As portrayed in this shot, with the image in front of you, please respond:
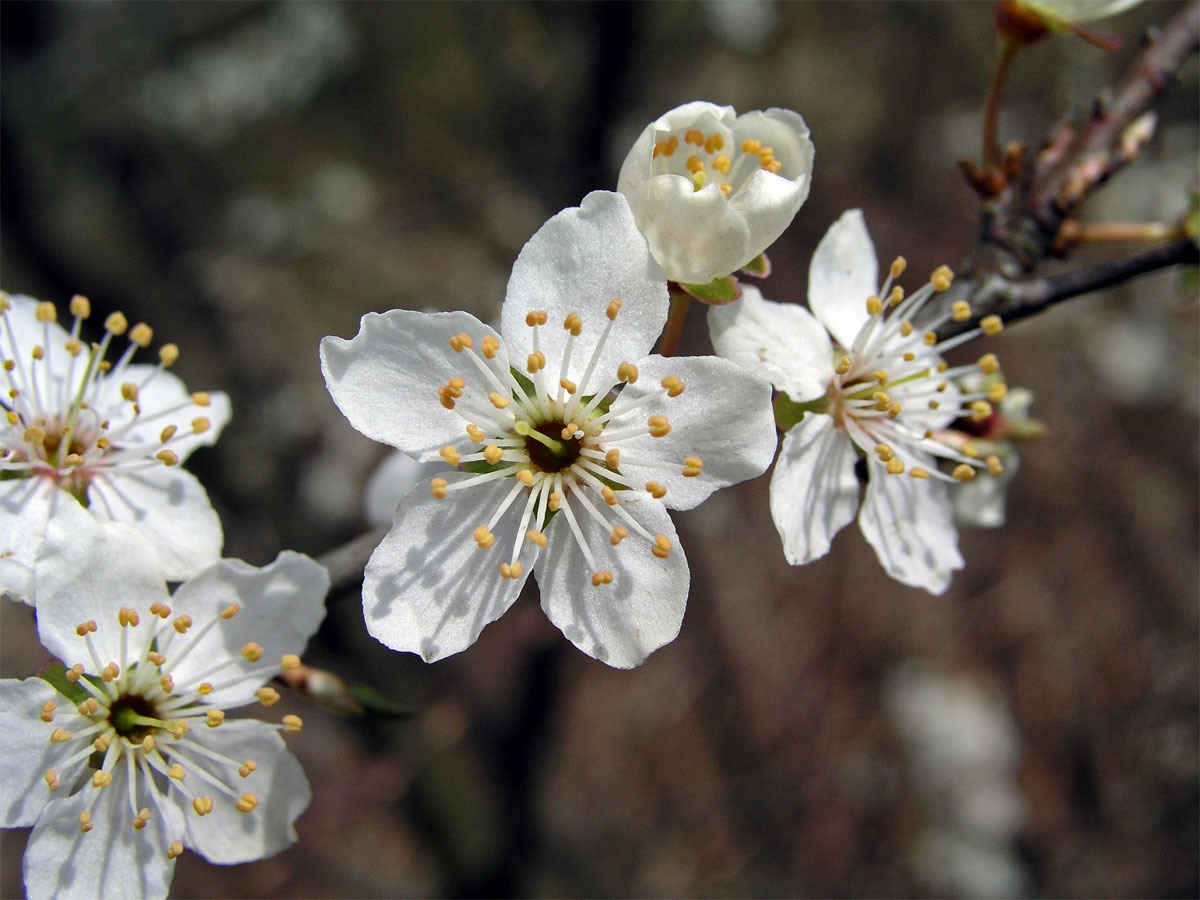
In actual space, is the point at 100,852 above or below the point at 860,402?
below

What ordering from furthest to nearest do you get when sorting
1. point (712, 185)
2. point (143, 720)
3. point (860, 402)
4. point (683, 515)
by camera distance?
point (683, 515), point (860, 402), point (143, 720), point (712, 185)

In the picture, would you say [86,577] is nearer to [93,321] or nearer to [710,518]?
[93,321]

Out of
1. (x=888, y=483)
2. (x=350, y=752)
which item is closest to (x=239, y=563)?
(x=888, y=483)

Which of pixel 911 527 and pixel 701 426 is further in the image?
pixel 911 527

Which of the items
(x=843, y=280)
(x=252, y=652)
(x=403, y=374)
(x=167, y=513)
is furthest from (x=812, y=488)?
(x=167, y=513)

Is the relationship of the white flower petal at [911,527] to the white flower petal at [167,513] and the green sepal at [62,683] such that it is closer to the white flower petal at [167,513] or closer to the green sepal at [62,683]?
the white flower petal at [167,513]

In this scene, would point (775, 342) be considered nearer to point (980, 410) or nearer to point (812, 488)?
point (812, 488)

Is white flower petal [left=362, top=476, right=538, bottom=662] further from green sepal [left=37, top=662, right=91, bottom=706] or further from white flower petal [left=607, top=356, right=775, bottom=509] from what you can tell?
green sepal [left=37, top=662, right=91, bottom=706]

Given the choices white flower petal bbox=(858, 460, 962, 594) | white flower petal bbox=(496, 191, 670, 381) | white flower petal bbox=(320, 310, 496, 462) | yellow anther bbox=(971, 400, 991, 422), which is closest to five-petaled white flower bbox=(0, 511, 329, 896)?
white flower petal bbox=(320, 310, 496, 462)
